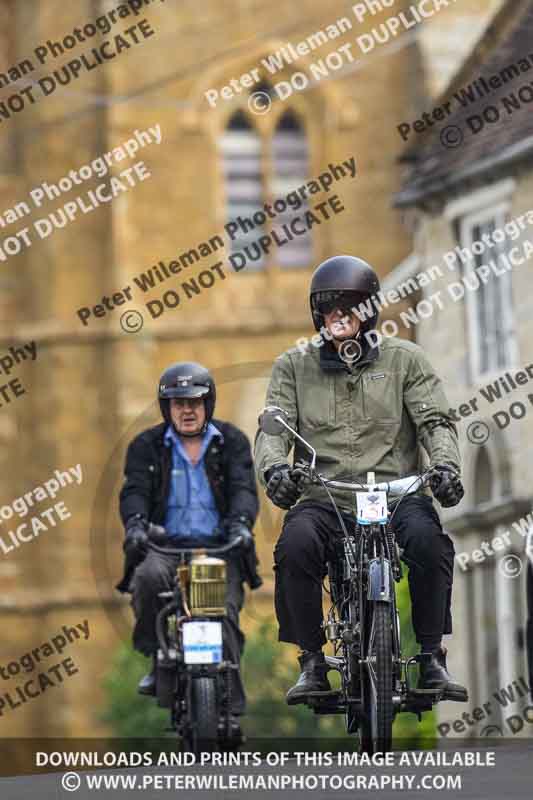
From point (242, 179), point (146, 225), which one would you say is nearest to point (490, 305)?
point (146, 225)

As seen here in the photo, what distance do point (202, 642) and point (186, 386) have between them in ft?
4.70

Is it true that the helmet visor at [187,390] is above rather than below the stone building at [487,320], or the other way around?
below

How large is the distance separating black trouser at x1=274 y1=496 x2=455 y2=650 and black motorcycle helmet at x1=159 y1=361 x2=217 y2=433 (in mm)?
2939

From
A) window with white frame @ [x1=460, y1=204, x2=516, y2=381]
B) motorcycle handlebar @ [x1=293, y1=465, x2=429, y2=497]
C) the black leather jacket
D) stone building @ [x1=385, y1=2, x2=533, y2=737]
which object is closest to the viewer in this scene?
motorcycle handlebar @ [x1=293, y1=465, x2=429, y2=497]

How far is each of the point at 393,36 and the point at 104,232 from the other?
5.85 m

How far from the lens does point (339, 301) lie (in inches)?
454

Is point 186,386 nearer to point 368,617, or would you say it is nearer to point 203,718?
point 203,718

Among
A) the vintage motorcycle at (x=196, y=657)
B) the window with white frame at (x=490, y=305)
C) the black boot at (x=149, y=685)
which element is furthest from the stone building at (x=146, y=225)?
the vintage motorcycle at (x=196, y=657)

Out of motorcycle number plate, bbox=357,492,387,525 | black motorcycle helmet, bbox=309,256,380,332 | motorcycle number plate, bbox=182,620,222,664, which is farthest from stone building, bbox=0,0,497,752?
motorcycle number plate, bbox=357,492,387,525

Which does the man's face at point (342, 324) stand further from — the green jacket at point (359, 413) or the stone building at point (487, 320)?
the stone building at point (487, 320)

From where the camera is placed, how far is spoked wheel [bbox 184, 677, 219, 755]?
1308 centimetres

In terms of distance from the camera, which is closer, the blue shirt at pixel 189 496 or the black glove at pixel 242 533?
the black glove at pixel 242 533

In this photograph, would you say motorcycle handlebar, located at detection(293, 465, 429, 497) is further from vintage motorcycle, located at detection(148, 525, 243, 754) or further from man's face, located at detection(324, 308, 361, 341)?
vintage motorcycle, located at detection(148, 525, 243, 754)

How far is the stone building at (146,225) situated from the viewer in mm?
44125
